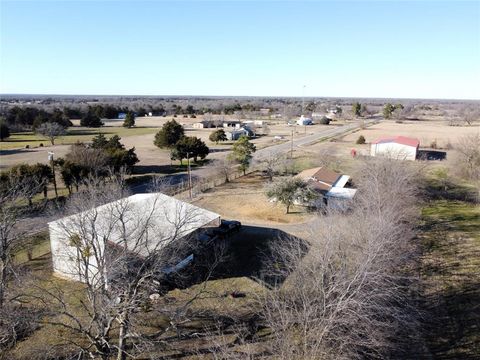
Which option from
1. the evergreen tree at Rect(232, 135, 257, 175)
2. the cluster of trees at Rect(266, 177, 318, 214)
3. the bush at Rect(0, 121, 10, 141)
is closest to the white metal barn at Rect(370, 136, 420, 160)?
the evergreen tree at Rect(232, 135, 257, 175)

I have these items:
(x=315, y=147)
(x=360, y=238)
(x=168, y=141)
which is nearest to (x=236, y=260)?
(x=360, y=238)

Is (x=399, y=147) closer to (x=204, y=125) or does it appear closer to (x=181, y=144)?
(x=181, y=144)

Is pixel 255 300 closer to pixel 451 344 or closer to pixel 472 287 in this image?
pixel 451 344

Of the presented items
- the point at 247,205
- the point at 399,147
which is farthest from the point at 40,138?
the point at 399,147

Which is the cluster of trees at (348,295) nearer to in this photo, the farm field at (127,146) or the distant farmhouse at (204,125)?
the farm field at (127,146)

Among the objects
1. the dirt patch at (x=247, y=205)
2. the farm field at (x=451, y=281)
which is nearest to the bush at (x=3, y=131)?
the dirt patch at (x=247, y=205)

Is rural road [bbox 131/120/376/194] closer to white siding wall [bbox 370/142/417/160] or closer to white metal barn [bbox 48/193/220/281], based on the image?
white siding wall [bbox 370/142/417/160]
